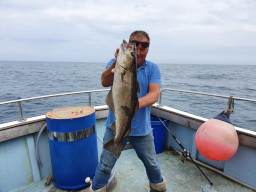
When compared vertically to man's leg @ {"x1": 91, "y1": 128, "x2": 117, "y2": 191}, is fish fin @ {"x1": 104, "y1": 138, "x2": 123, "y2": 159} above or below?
above

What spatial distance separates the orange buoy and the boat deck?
0.77m

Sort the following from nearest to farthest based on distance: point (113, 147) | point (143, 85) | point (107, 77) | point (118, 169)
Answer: point (107, 77), point (113, 147), point (143, 85), point (118, 169)

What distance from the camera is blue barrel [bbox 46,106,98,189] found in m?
3.04

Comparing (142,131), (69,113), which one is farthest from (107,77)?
(69,113)

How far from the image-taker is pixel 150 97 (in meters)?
2.29

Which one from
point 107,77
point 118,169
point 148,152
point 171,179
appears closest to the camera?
point 107,77

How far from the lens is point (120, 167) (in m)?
4.25

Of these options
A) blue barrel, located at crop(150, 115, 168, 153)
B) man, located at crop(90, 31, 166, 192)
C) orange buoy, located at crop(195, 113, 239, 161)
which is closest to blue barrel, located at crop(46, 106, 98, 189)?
man, located at crop(90, 31, 166, 192)

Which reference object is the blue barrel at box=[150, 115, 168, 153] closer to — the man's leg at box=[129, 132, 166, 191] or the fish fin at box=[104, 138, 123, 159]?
the man's leg at box=[129, 132, 166, 191]

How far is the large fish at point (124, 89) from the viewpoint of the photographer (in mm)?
1809

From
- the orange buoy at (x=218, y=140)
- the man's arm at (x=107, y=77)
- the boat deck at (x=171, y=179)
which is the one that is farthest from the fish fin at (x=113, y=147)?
the orange buoy at (x=218, y=140)

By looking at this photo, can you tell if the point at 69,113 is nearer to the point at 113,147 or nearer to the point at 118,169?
the point at 113,147

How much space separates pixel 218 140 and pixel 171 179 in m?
1.41

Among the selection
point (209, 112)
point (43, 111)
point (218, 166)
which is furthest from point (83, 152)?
point (209, 112)
